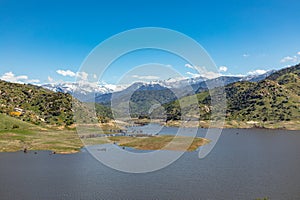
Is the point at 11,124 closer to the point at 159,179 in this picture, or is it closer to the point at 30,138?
the point at 30,138

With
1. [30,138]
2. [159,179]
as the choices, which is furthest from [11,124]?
[159,179]

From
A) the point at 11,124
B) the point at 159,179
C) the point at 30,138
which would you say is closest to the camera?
the point at 159,179

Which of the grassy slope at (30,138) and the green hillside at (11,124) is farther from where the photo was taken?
the green hillside at (11,124)

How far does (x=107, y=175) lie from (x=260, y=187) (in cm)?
4637

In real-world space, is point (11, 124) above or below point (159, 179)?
above

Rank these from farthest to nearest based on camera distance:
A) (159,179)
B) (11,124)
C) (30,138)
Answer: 1. (11,124)
2. (30,138)
3. (159,179)

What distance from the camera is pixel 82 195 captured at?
74.8 metres

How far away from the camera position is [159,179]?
89188 millimetres

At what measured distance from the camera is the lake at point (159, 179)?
7494 cm

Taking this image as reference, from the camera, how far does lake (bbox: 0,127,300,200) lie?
246 ft

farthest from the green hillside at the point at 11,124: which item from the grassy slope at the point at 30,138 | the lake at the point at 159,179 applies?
the lake at the point at 159,179

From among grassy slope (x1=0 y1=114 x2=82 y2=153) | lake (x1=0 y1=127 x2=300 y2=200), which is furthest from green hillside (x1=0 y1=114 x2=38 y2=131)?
lake (x1=0 y1=127 x2=300 y2=200)

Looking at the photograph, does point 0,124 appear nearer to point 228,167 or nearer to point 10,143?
point 10,143

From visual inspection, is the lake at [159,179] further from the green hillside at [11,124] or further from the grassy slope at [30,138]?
the green hillside at [11,124]
